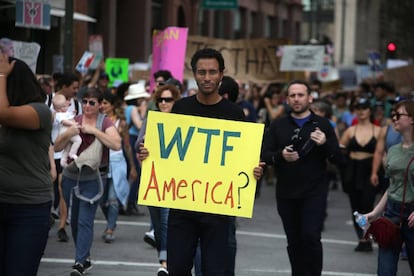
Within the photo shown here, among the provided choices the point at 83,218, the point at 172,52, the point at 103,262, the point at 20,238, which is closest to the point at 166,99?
the point at 83,218

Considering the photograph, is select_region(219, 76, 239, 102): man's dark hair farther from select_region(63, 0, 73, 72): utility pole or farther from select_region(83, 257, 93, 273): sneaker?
select_region(63, 0, 73, 72): utility pole

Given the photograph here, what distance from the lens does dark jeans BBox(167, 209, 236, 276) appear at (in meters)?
7.08

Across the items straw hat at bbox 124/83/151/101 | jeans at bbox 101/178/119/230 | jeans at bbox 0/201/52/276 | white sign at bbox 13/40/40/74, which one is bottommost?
jeans at bbox 101/178/119/230

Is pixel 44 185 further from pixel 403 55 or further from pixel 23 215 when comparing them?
pixel 403 55

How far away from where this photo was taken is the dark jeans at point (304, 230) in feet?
29.6

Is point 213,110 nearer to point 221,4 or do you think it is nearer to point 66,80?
point 66,80

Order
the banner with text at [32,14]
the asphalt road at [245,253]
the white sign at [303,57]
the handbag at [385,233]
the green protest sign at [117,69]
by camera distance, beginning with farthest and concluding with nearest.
Answer: the white sign at [303,57], the green protest sign at [117,69], the banner with text at [32,14], the asphalt road at [245,253], the handbag at [385,233]

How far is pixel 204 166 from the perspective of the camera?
7266 mm

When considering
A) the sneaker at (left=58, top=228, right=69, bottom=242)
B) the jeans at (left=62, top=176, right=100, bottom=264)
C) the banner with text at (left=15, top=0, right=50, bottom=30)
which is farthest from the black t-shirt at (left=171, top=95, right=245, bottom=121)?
the banner with text at (left=15, top=0, right=50, bottom=30)

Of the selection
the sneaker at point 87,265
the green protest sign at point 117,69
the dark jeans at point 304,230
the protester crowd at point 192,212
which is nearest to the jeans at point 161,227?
the protester crowd at point 192,212

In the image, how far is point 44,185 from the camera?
6.37 metres

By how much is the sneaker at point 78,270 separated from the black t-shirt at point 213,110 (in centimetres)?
287

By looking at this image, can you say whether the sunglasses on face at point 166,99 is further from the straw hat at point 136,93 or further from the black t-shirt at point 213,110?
the straw hat at point 136,93

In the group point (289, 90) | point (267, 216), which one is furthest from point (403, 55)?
point (289, 90)
